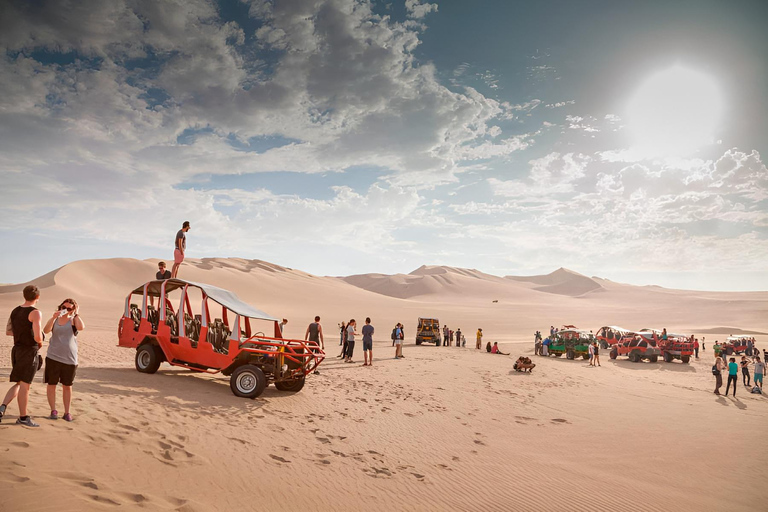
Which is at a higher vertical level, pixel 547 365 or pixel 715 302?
pixel 715 302

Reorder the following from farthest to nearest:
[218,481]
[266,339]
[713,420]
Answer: [713,420] < [266,339] < [218,481]

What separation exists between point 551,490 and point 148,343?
30.7 ft

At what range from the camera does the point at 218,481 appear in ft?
17.4

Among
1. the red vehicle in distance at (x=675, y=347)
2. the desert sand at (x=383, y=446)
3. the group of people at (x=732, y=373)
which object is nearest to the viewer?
the desert sand at (x=383, y=446)

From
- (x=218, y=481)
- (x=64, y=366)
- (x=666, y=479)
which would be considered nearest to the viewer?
(x=218, y=481)

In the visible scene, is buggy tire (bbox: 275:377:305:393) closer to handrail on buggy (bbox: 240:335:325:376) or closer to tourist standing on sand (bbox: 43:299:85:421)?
handrail on buggy (bbox: 240:335:325:376)

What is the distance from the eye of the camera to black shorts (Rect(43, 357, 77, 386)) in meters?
5.93

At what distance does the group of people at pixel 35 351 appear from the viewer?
5500mm

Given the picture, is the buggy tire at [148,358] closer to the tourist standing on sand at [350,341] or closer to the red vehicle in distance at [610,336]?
the tourist standing on sand at [350,341]

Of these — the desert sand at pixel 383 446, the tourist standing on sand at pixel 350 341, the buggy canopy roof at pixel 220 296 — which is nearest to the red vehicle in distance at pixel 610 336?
the desert sand at pixel 383 446

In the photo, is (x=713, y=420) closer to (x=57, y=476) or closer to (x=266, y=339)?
(x=266, y=339)

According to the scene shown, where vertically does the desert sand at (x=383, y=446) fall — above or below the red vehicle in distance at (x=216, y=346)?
below

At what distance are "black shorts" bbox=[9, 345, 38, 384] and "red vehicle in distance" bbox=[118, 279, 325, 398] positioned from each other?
3.69m

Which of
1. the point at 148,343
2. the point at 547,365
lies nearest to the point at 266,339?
the point at 148,343
